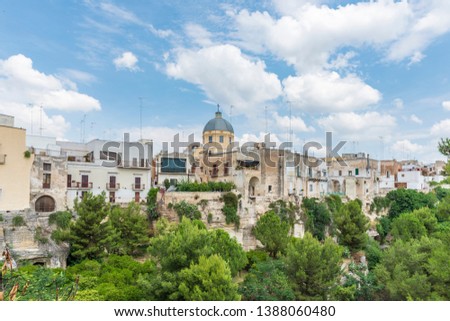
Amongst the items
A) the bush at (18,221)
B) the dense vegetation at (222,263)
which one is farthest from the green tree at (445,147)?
the bush at (18,221)

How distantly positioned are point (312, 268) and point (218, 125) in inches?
876

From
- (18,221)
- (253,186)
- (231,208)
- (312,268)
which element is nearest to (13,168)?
(18,221)

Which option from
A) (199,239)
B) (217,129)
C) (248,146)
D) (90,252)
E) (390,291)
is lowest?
(390,291)

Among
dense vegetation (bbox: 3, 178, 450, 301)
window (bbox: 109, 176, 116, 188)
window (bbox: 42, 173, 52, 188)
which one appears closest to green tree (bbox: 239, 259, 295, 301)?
dense vegetation (bbox: 3, 178, 450, 301)

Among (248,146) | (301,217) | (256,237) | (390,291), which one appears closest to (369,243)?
(301,217)

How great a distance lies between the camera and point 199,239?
12.0m

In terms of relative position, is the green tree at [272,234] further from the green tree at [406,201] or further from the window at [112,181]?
the green tree at [406,201]

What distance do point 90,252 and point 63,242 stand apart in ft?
8.05

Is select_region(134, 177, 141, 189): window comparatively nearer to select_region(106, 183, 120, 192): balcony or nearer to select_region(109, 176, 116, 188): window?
select_region(106, 183, 120, 192): balcony

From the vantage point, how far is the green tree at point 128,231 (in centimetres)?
1867

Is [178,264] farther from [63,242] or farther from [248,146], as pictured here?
[248,146]

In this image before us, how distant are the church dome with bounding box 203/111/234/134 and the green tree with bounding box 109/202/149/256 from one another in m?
16.8

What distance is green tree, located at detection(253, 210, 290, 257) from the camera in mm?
21234

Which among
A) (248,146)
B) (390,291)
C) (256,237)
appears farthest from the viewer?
(248,146)
